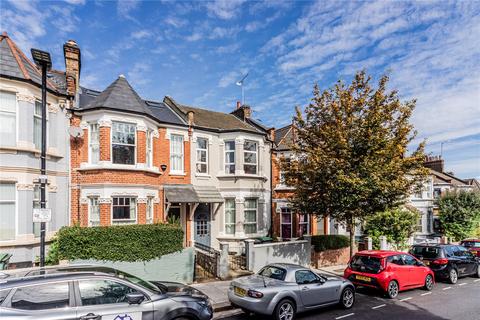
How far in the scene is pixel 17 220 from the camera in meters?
10.8

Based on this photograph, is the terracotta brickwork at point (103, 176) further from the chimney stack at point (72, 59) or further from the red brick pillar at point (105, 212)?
the chimney stack at point (72, 59)

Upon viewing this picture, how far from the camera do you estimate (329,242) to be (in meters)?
15.9

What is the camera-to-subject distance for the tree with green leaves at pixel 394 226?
19453 mm

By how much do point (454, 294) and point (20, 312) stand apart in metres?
13.4

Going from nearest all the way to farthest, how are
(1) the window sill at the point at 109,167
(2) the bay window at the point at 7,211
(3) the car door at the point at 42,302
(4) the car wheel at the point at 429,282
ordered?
(3) the car door at the point at 42,302 < (2) the bay window at the point at 7,211 < (4) the car wheel at the point at 429,282 < (1) the window sill at the point at 109,167

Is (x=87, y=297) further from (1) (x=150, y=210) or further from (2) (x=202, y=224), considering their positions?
(2) (x=202, y=224)

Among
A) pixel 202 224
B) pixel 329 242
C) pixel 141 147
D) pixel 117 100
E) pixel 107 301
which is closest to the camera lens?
pixel 107 301

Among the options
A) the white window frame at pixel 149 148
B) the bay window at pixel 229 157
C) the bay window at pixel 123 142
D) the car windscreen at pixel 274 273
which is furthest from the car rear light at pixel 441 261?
the bay window at pixel 123 142

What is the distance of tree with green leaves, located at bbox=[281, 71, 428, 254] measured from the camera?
12.1 metres

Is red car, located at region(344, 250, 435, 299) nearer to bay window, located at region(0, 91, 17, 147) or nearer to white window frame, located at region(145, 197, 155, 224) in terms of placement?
white window frame, located at region(145, 197, 155, 224)

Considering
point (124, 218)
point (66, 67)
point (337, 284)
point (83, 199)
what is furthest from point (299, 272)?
point (66, 67)

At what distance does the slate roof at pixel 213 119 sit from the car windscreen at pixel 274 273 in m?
9.89

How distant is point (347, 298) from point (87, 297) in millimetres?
7502

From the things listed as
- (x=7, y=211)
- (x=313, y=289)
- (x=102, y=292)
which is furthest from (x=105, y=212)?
(x=313, y=289)
